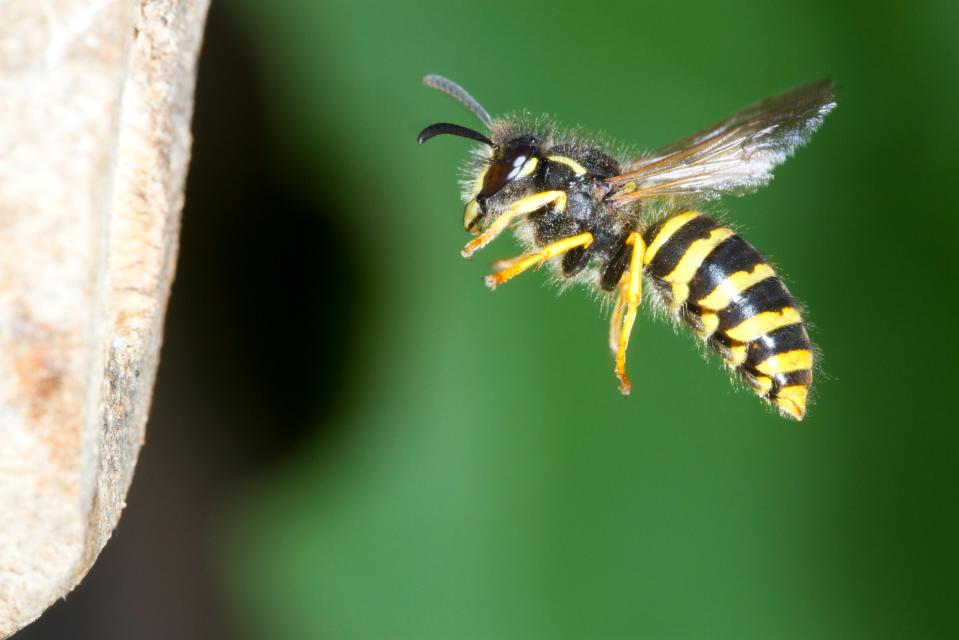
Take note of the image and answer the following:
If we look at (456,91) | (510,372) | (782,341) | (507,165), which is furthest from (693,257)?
(510,372)

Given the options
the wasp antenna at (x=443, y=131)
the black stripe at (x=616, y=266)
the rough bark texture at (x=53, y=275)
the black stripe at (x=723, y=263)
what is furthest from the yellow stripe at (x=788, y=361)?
the rough bark texture at (x=53, y=275)

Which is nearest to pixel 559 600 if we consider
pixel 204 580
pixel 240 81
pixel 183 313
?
pixel 204 580

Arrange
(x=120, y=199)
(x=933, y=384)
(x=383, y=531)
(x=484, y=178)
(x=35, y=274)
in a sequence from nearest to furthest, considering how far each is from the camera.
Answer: (x=35, y=274), (x=120, y=199), (x=484, y=178), (x=933, y=384), (x=383, y=531)

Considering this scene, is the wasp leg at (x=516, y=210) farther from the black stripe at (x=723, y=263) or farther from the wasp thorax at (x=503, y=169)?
the black stripe at (x=723, y=263)

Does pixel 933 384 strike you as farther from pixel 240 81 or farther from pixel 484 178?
pixel 240 81

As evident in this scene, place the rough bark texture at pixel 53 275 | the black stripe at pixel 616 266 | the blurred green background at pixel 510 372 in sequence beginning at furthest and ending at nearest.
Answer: the blurred green background at pixel 510 372 < the black stripe at pixel 616 266 < the rough bark texture at pixel 53 275
